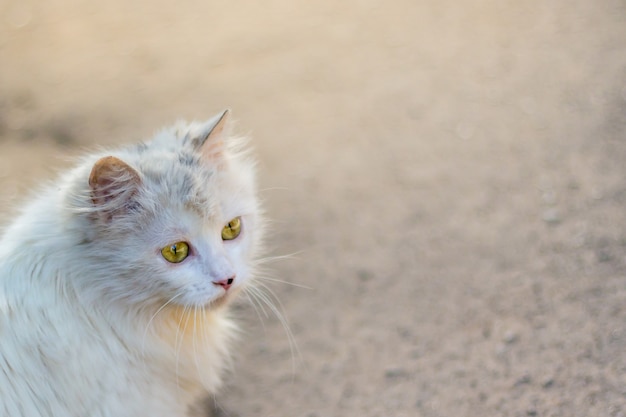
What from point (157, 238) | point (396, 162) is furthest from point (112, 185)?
point (396, 162)

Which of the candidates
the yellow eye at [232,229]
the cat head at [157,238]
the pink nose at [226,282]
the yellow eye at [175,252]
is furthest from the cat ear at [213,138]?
the pink nose at [226,282]

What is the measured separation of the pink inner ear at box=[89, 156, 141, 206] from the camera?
2.06 meters

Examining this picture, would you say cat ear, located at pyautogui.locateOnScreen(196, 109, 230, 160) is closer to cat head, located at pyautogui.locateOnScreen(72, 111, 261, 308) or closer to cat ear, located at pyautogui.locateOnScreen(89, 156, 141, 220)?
cat head, located at pyautogui.locateOnScreen(72, 111, 261, 308)

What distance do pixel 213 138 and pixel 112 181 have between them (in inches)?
17.2

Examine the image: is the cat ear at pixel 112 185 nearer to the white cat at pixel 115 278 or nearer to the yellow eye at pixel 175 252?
the white cat at pixel 115 278

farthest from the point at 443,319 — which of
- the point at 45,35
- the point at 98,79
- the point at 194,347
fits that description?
the point at 45,35

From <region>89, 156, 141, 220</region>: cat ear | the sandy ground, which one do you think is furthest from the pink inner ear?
the sandy ground

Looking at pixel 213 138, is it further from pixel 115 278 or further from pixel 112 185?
pixel 115 278

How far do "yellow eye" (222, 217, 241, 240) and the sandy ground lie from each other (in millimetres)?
857

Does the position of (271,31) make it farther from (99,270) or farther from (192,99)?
(99,270)

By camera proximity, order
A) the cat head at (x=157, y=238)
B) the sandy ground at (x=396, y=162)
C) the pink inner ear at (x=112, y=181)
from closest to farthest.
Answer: the pink inner ear at (x=112, y=181) → the cat head at (x=157, y=238) → the sandy ground at (x=396, y=162)

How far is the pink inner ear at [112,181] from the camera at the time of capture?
2.06m

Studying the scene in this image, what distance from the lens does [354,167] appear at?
13.5ft

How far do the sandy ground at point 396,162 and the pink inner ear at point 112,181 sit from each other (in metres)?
1.17
